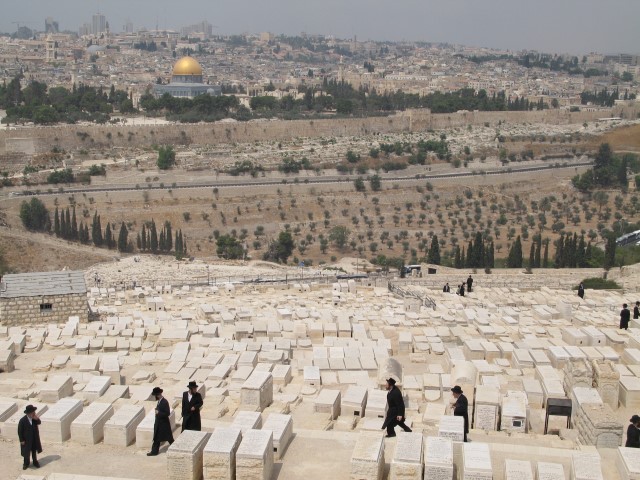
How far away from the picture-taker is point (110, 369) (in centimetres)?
1038

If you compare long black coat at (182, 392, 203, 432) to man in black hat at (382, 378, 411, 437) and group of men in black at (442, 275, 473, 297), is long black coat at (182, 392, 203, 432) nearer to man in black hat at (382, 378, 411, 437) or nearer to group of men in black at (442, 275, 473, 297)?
man in black hat at (382, 378, 411, 437)

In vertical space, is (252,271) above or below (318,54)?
below

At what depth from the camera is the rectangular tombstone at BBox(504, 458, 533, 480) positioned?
6.36 metres

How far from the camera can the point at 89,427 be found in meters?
7.39

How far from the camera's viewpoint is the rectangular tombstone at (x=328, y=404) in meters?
8.47

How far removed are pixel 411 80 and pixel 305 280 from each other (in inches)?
3272

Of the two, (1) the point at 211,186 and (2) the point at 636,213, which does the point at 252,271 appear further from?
(2) the point at 636,213

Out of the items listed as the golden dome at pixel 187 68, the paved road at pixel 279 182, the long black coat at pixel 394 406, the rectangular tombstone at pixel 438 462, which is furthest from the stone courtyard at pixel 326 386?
the golden dome at pixel 187 68

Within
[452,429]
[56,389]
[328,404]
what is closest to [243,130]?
[56,389]

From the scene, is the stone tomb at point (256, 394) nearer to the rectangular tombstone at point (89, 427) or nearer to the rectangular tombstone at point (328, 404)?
the rectangular tombstone at point (328, 404)

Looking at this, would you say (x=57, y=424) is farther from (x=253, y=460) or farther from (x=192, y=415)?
(x=253, y=460)

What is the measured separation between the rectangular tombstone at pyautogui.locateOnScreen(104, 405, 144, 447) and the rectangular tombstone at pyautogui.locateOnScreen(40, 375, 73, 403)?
4.74ft

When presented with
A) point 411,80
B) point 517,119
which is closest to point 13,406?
point 517,119

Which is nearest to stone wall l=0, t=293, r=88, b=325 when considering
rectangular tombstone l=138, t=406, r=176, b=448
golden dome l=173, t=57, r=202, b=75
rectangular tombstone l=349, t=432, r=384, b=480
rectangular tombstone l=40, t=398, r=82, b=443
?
rectangular tombstone l=40, t=398, r=82, b=443
